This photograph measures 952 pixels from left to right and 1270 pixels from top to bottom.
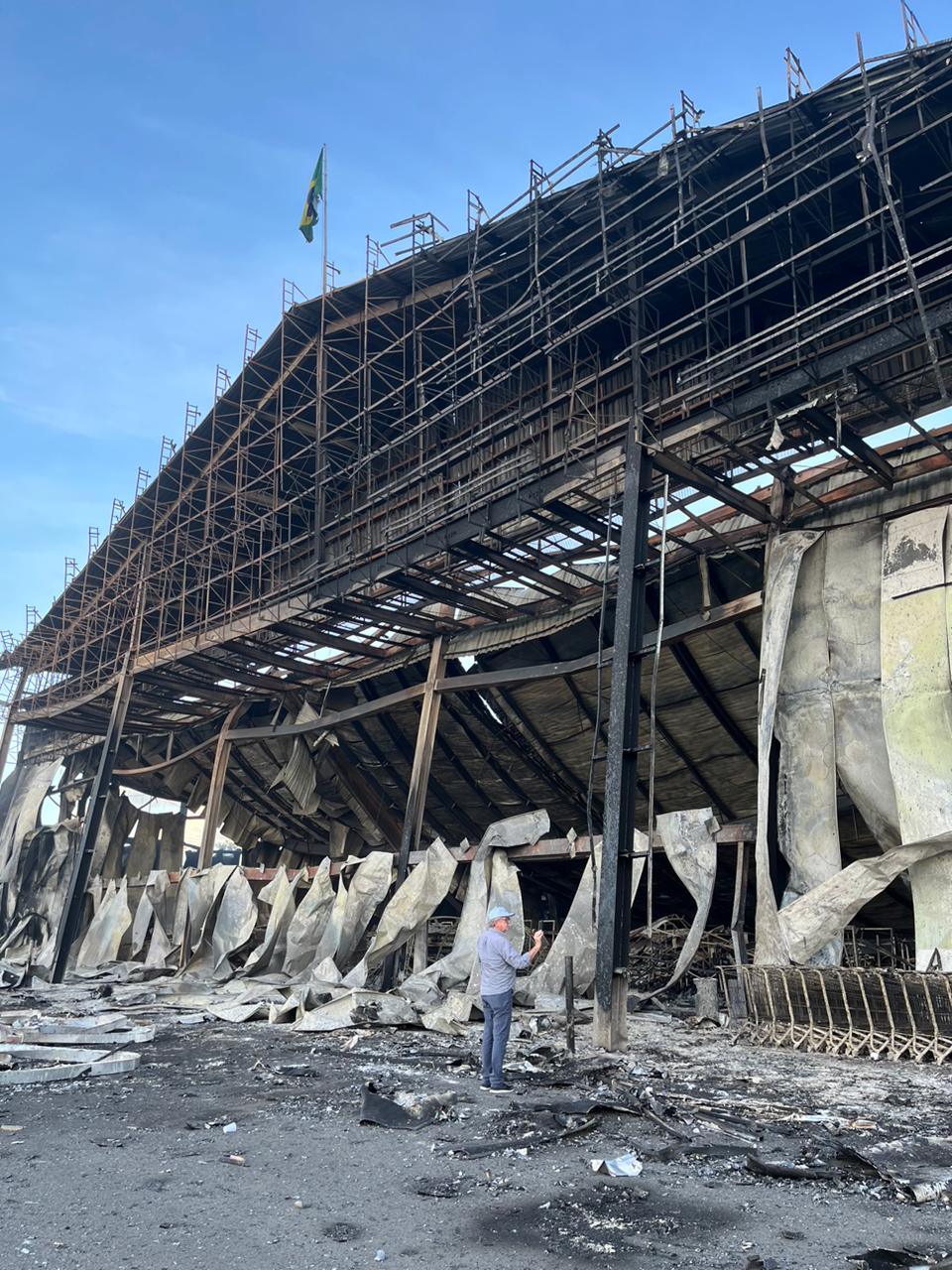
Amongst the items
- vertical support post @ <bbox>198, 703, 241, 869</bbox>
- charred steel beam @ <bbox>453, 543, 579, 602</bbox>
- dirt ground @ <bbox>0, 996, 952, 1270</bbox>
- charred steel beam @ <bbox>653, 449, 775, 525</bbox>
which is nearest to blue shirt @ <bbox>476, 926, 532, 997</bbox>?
dirt ground @ <bbox>0, 996, 952, 1270</bbox>

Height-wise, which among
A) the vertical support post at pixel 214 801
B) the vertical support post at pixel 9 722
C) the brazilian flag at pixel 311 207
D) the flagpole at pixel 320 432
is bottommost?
the vertical support post at pixel 214 801

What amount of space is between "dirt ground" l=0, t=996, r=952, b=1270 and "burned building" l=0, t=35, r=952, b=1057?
2.57m

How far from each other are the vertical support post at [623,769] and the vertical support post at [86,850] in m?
12.6

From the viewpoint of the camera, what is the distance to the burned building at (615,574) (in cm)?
1012

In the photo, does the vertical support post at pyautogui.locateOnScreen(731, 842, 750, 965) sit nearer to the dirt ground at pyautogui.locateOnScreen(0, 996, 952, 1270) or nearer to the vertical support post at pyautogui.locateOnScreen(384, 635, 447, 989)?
the dirt ground at pyautogui.locateOnScreen(0, 996, 952, 1270)

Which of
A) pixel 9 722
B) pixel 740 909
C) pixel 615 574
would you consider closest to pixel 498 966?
pixel 740 909

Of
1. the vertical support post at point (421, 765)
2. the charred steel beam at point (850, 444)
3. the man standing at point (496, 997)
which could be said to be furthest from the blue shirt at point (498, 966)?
the vertical support post at point (421, 765)

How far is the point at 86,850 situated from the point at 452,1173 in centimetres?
1589

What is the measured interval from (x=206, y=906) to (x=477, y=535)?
9570mm

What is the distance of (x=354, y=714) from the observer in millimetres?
17875

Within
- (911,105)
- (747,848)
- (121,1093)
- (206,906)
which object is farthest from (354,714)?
(911,105)

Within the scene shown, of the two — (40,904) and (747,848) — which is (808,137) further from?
(40,904)

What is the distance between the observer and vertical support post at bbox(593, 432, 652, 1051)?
9148mm

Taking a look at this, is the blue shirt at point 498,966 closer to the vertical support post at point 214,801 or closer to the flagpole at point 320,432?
the flagpole at point 320,432
